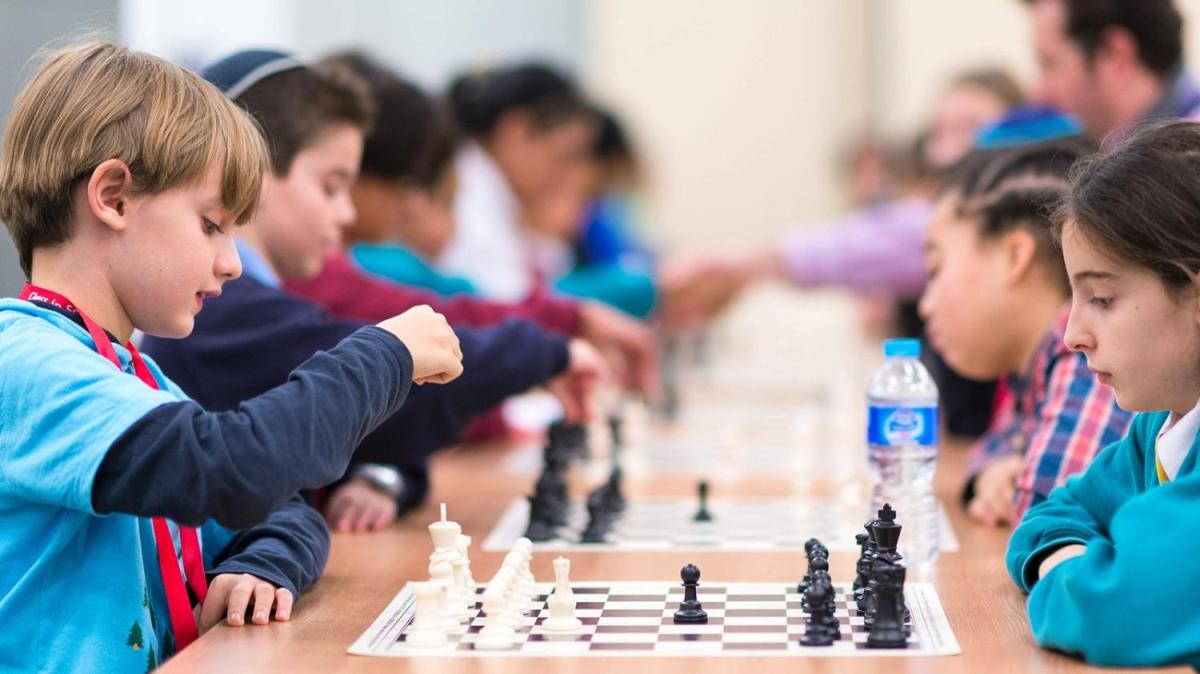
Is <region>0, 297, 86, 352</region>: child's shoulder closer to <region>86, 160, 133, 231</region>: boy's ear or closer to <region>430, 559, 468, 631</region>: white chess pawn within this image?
<region>86, 160, 133, 231</region>: boy's ear

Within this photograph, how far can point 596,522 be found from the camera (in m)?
2.23

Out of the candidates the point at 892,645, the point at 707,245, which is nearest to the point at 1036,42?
the point at 892,645

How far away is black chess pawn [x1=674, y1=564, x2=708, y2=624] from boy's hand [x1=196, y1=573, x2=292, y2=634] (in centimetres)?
45

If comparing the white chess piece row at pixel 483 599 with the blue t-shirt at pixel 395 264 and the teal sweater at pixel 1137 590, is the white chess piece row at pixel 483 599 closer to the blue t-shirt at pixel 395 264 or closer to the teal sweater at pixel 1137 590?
the teal sweater at pixel 1137 590

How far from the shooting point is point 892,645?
153 centimetres

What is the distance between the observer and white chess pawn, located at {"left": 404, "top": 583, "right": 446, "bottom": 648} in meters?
1.57

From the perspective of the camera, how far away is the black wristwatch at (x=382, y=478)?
242 centimetres

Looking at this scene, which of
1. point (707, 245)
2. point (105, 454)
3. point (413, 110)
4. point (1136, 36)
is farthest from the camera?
point (707, 245)

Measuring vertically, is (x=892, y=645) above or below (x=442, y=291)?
below

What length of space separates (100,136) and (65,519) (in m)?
0.42

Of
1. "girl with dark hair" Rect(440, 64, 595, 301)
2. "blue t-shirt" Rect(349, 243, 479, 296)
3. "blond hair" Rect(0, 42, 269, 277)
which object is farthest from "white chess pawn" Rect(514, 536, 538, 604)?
"girl with dark hair" Rect(440, 64, 595, 301)

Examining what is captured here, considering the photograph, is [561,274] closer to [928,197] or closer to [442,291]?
[928,197]

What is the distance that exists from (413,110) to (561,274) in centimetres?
238

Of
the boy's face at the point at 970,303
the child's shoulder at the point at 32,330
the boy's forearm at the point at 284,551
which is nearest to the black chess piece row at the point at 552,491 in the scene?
the boy's forearm at the point at 284,551
